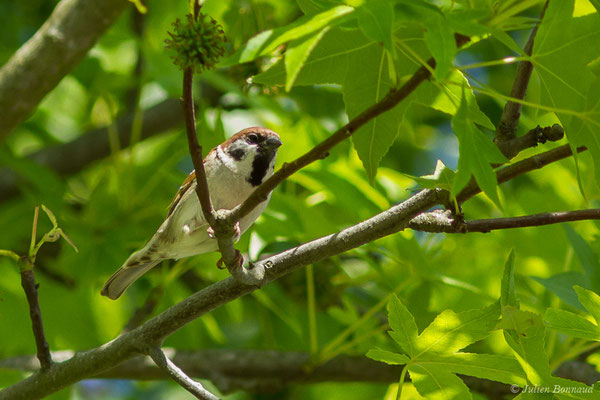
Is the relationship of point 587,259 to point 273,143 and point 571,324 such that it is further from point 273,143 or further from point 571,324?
point 273,143

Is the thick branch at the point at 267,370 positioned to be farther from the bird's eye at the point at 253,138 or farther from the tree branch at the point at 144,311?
the bird's eye at the point at 253,138

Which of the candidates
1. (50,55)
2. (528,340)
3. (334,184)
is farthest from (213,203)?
(528,340)

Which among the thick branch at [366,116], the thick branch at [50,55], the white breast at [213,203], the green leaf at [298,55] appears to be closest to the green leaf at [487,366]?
the thick branch at [366,116]

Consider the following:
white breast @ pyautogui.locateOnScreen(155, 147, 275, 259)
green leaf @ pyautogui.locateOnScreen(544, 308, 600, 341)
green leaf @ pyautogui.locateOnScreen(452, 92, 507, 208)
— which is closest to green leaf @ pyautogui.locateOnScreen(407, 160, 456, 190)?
green leaf @ pyautogui.locateOnScreen(452, 92, 507, 208)

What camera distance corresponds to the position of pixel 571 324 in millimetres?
2162

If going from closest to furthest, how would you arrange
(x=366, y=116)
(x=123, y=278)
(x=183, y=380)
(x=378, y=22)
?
(x=378, y=22), (x=366, y=116), (x=183, y=380), (x=123, y=278)

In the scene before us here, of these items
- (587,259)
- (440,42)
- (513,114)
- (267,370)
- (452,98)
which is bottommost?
(267,370)

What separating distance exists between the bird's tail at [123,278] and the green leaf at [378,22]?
8.90 ft

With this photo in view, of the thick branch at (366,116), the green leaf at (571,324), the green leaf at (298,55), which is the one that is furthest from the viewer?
the green leaf at (571,324)

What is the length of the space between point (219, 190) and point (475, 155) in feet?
6.56

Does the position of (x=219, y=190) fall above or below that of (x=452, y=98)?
below

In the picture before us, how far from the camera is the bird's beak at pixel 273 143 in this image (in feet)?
12.0

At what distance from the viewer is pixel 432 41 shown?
5.28ft

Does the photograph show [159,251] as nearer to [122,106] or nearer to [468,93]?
[468,93]
